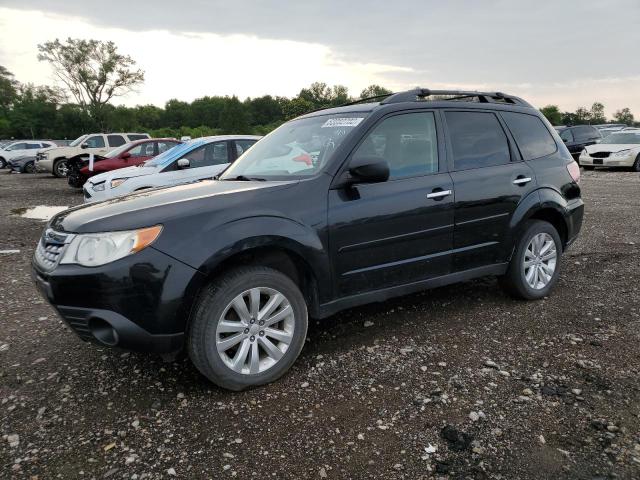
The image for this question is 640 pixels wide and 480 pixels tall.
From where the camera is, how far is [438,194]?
3.56m

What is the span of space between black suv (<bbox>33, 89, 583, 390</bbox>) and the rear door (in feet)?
0.04

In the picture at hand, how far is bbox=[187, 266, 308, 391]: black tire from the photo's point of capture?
8.92ft

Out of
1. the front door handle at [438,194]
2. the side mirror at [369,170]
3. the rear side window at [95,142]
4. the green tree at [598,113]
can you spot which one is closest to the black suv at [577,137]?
the rear side window at [95,142]

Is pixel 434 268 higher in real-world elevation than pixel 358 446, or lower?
higher

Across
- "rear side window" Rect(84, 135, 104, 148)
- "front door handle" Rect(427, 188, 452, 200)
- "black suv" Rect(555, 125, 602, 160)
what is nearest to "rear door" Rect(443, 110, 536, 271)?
"front door handle" Rect(427, 188, 452, 200)

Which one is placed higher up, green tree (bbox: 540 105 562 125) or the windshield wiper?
green tree (bbox: 540 105 562 125)

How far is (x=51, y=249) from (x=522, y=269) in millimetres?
3614

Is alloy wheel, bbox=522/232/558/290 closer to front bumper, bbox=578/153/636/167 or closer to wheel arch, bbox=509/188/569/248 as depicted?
wheel arch, bbox=509/188/569/248

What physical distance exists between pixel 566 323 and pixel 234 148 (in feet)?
22.8

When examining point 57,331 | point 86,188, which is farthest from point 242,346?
point 86,188

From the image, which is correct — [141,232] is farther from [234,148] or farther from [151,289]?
[234,148]

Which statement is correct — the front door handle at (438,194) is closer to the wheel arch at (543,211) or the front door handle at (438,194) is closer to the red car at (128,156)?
the wheel arch at (543,211)

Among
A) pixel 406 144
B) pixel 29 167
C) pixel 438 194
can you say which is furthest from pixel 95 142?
pixel 438 194

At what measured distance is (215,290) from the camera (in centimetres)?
274
